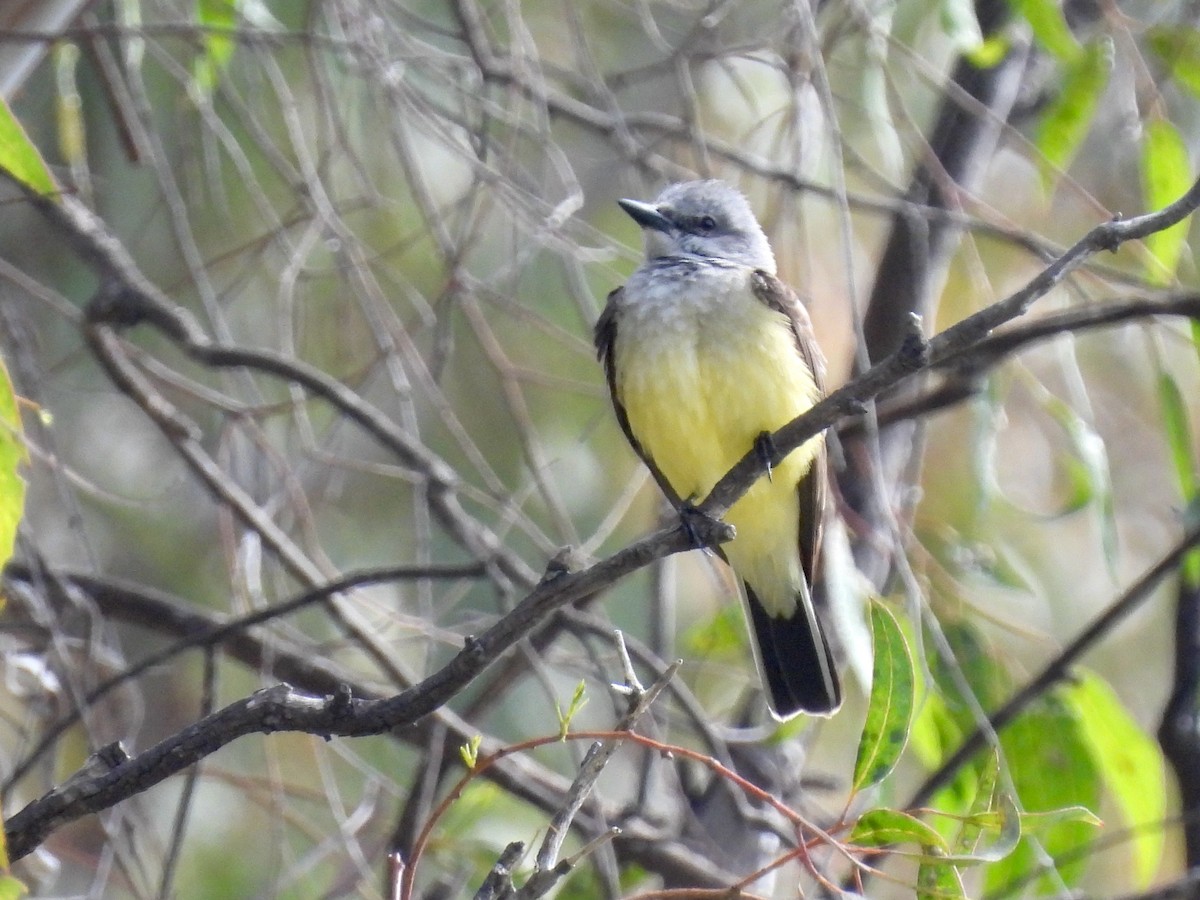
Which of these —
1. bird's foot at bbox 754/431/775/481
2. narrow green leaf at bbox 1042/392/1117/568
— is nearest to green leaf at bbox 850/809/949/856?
bird's foot at bbox 754/431/775/481

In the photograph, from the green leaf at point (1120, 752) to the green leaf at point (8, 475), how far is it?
286cm

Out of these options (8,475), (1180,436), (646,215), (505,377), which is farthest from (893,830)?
(646,215)

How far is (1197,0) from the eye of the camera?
3930mm

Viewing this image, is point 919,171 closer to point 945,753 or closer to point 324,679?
point 945,753

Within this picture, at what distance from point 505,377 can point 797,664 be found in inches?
39.5

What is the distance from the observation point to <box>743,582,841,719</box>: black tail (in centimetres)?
371

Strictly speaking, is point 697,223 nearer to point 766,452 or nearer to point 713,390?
point 713,390

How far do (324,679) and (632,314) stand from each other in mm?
1114

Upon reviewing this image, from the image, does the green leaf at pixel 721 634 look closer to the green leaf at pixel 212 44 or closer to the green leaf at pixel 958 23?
the green leaf at pixel 958 23

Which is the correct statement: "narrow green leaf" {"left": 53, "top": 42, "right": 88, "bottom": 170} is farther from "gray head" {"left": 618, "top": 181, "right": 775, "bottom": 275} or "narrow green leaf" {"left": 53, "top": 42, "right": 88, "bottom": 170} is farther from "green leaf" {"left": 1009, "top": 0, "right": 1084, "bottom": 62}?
"green leaf" {"left": 1009, "top": 0, "right": 1084, "bottom": 62}

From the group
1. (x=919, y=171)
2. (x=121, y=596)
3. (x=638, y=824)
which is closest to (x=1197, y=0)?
(x=919, y=171)

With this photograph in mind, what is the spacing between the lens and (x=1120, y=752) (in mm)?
3939

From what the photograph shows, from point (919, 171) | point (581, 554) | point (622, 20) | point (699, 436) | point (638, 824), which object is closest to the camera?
point (581, 554)

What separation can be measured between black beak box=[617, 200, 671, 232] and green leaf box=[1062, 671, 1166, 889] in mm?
1532
